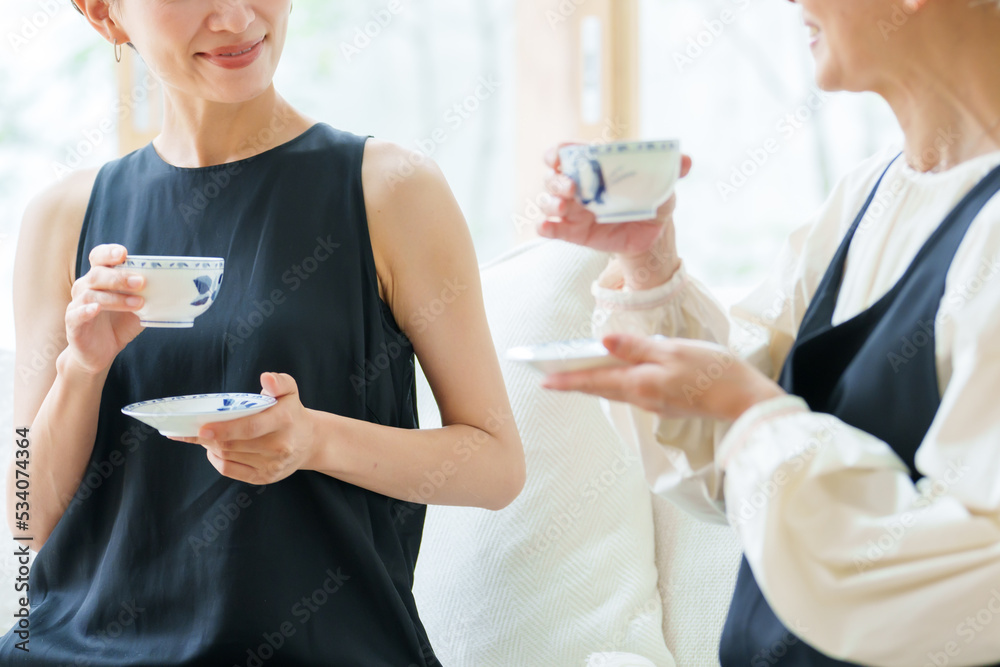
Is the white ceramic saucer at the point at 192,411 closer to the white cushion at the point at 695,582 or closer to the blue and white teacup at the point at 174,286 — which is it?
the blue and white teacup at the point at 174,286

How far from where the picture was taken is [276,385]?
3.57 ft

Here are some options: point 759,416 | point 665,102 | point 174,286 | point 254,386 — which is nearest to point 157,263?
point 174,286

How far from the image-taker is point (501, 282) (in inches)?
75.1

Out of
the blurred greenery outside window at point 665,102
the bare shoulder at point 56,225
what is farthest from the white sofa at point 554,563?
the blurred greenery outside window at point 665,102

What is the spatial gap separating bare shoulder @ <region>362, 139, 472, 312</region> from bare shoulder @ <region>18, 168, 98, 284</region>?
484 mm

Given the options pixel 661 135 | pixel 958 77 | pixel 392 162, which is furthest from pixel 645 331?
pixel 661 135

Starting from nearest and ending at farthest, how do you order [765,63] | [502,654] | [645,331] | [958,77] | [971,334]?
[971,334] < [958,77] < [645,331] < [502,654] < [765,63]

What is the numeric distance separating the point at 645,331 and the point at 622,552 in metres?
0.73

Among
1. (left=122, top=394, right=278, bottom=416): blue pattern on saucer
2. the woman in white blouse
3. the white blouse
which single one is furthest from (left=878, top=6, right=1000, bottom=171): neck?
(left=122, top=394, right=278, bottom=416): blue pattern on saucer

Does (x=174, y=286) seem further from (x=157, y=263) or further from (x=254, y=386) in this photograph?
(x=254, y=386)

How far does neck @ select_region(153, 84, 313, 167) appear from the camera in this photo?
1.46 metres

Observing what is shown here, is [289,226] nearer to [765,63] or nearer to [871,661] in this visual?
[871,661]

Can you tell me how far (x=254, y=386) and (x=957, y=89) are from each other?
3.08ft

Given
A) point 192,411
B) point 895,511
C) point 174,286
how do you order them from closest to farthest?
point 895,511 < point 192,411 < point 174,286
